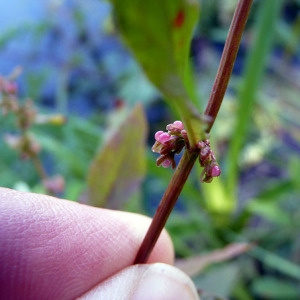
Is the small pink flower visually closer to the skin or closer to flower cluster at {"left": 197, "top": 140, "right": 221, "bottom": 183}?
flower cluster at {"left": 197, "top": 140, "right": 221, "bottom": 183}

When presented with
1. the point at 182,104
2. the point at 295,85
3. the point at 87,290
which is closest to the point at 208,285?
the point at 87,290

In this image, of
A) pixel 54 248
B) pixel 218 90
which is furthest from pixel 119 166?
pixel 218 90

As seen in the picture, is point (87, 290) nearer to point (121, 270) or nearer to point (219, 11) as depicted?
point (121, 270)

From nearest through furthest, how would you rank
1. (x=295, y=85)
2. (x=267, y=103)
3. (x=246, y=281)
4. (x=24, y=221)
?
(x=24, y=221) < (x=246, y=281) < (x=267, y=103) < (x=295, y=85)

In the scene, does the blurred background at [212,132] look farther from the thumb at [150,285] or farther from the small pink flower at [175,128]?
the small pink flower at [175,128]

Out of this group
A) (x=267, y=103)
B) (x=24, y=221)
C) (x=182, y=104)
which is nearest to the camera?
(x=182, y=104)

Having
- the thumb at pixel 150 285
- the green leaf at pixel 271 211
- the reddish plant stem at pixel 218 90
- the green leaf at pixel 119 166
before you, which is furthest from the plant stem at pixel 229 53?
the green leaf at pixel 271 211

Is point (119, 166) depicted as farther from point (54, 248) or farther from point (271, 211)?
point (271, 211)
